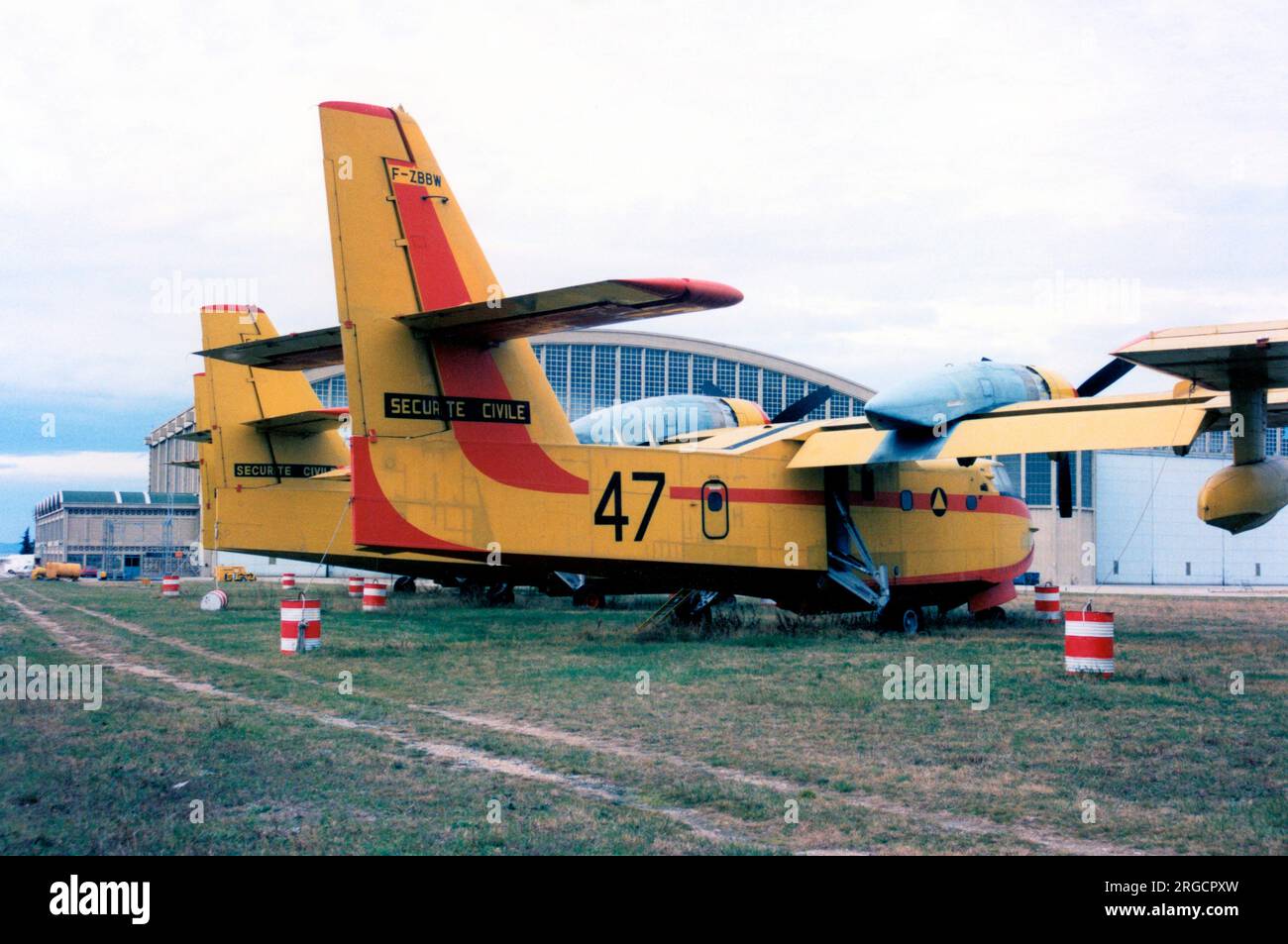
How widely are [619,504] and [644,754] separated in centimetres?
766

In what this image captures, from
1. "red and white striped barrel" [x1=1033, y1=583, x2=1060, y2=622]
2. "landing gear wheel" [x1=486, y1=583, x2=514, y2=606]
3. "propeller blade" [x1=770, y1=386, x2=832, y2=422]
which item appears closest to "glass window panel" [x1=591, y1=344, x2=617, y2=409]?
"landing gear wheel" [x1=486, y1=583, x2=514, y2=606]

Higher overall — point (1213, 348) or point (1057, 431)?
point (1213, 348)

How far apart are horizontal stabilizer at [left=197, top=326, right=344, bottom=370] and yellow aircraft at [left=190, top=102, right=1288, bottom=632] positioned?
4 centimetres

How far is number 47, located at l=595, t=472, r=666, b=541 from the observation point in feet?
53.5

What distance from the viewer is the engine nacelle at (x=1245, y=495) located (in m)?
15.8

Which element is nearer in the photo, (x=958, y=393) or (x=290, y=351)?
(x=290, y=351)

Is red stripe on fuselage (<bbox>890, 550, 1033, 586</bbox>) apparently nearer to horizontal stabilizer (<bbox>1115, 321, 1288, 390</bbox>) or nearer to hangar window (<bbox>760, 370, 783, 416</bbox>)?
horizontal stabilizer (<bbox>1115, 321, 1288, 390</bbox>)

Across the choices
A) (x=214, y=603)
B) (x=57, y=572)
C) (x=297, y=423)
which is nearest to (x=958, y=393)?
(x=297, y=423)

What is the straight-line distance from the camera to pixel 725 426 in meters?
24.3

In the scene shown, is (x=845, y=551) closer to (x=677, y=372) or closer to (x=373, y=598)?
(x=373, y=598)

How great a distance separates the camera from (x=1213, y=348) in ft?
41.6

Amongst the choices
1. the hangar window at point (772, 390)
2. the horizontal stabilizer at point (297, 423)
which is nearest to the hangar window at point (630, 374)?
the hangar window at point (772, 390)
